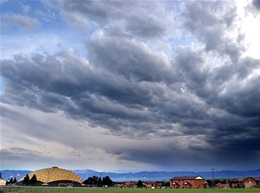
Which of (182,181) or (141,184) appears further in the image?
(141,184)

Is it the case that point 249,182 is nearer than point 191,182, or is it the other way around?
point 249,182

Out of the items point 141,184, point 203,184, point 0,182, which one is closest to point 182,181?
point 203,184

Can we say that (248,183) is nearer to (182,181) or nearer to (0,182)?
(182,181)

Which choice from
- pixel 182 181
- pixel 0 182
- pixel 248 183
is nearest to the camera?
pixel 248 183

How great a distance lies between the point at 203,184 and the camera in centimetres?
17625

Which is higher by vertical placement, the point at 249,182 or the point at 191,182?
the point at 249,182

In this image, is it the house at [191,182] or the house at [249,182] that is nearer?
the house at [249,182]

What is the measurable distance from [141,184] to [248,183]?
242 feet

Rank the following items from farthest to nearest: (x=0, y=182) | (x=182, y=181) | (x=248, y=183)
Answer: (x=0, y=182), (x=182, y=181), (x=248, y=183)

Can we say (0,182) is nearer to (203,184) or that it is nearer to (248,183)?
(203,184)

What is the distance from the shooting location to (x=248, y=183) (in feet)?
546

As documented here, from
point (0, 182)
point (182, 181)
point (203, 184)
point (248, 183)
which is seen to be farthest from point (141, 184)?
point (0, 182)

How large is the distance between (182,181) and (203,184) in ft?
44.6

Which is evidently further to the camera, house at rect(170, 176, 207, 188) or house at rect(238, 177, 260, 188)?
house at rect(170, 176, 207, 188)
